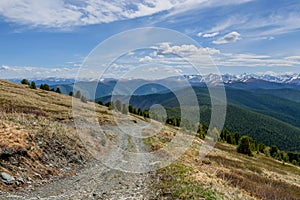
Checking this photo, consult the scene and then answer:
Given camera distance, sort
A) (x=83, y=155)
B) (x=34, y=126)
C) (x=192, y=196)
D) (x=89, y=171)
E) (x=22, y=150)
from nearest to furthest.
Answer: (x=192, y=196) → (x=22, y=150) → (x=89, y=171) → (x=83, y=155) → (x=34, y=126)

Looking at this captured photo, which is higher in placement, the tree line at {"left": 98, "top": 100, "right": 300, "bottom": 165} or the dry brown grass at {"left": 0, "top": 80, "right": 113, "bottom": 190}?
the dry brown grass at {"left": 0, "top": 80, "right": 113, "bottom": 190}

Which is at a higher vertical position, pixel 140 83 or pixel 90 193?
pixel 140 83

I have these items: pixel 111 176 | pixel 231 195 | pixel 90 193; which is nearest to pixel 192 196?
pixel 231 195

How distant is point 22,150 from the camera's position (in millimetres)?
20500

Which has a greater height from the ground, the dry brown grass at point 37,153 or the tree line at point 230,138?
the dry brown grass at point 37,153

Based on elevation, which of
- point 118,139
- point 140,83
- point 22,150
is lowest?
point 118,139

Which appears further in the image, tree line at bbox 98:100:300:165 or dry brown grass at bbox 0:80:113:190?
tree line at bbox 98:100:300:165

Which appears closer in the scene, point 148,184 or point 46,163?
point 148,184

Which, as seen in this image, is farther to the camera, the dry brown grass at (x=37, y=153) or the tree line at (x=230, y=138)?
the tree line at (x=230, y=138)

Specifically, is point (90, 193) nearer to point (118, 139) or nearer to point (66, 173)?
point (66, 173)

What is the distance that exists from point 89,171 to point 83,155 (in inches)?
145

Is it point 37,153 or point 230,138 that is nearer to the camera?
point 37,153

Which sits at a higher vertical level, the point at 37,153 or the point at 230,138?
the point at 37,153

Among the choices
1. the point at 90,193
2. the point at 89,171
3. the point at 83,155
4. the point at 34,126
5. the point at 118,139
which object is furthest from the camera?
the point at 118,139
